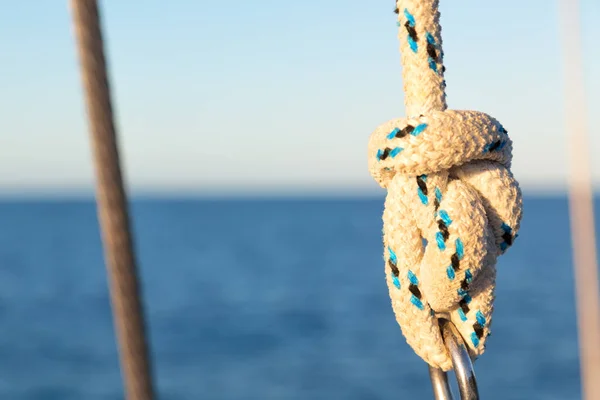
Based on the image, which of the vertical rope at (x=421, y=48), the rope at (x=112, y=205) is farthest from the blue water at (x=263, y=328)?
the vertical rope at (x=421, y=48)

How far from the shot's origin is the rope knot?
114cm

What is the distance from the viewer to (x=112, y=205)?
1872 mm

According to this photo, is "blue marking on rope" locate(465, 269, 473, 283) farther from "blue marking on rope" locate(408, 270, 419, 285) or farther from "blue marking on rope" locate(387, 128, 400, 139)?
"blue marking on rope" locate(387, 128, 400, 139)

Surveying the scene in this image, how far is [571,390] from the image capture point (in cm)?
1459

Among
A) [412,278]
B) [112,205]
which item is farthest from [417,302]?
[112,205]

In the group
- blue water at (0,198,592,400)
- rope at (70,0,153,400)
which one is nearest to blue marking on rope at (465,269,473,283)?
rope at (70,0,153,400)

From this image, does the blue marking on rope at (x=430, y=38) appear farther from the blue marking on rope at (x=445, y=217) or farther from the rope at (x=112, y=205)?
the rope at (x=112, y=205)

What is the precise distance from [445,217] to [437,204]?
3cm

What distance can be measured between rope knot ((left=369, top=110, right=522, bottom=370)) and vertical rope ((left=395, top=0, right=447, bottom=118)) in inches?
2.0

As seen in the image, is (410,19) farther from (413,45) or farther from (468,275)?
(468,275)

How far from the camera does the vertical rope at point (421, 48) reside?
1.12 meters

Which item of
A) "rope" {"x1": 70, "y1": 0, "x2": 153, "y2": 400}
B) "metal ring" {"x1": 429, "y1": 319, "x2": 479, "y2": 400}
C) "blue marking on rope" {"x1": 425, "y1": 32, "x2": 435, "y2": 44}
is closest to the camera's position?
"metal ring" {"x1": 429, "y1": 319, "x2": 479, "y2": 400}

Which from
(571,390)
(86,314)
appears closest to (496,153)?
(571,390)

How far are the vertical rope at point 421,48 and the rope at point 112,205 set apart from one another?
91 centimetres
